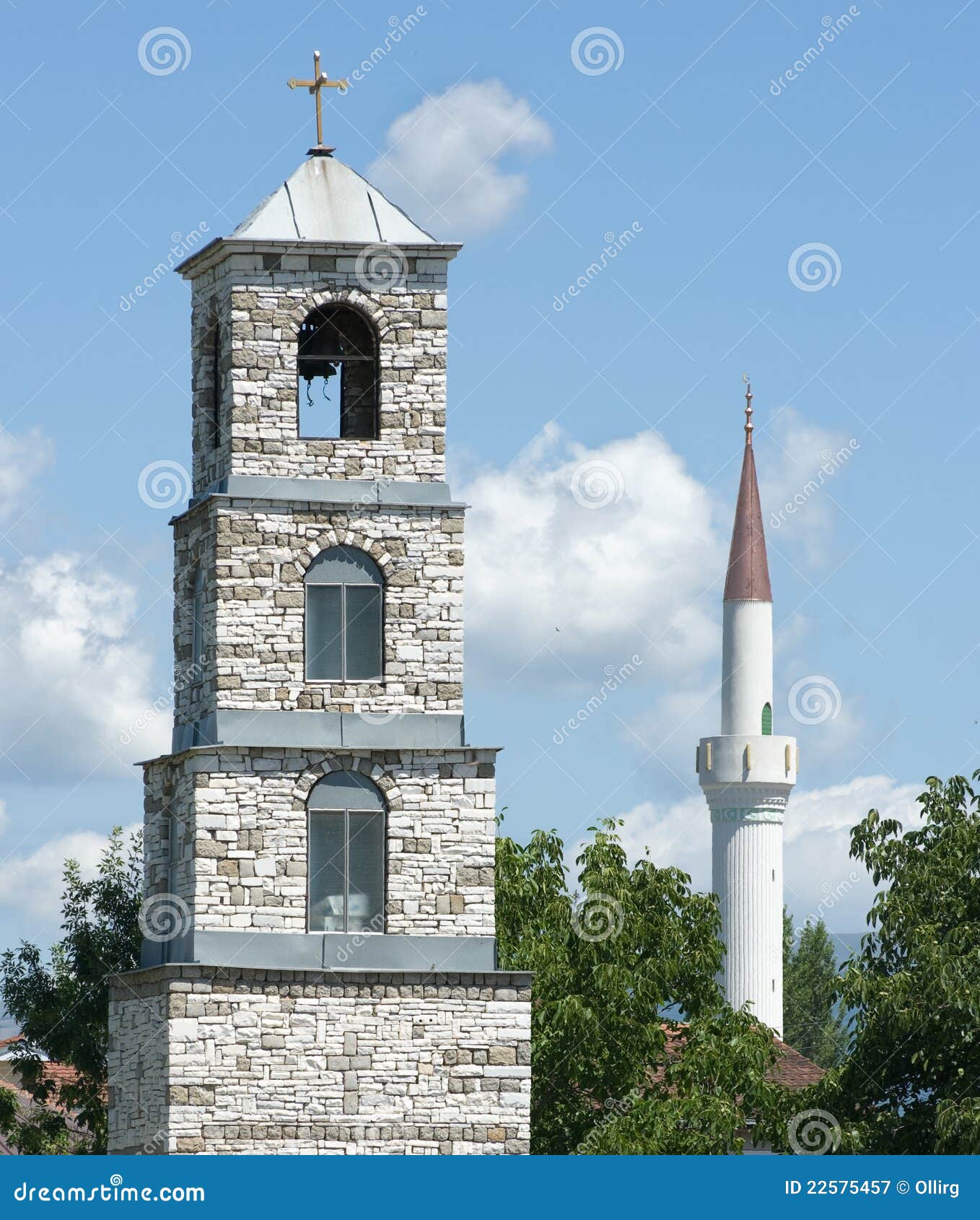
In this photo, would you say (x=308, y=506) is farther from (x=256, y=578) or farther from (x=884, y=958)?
(x=884, y=958)

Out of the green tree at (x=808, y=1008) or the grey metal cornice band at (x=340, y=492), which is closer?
the grey metal cornice band at (x=340, y=492)

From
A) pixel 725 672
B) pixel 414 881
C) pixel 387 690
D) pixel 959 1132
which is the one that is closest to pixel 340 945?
pixel 414 881

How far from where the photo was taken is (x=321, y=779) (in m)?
32.0

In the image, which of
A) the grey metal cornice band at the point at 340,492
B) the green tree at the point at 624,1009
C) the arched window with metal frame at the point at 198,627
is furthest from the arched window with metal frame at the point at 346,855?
the green tree at the point at 624,1009

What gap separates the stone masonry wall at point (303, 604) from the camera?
32125mm

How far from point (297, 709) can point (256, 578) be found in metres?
1.81

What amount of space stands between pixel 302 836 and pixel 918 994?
354 inches

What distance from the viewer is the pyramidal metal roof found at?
33.0 metres

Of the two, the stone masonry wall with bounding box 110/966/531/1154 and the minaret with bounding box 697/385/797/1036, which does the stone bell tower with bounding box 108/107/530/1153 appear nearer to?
the stone masonry wall with bounding box 110/966/531/1154

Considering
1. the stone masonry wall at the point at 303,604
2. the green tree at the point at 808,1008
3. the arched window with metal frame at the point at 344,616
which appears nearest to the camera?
the stone masonry wall at the point at 303,604

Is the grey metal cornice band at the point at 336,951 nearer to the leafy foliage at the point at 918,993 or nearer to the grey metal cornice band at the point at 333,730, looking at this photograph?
the grey metal cornice band at the point at 333,730

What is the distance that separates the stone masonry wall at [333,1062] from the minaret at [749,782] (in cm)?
4285

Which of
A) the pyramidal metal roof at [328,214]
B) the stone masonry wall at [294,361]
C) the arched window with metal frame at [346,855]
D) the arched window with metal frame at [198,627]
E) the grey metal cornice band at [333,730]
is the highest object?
the pyramidal metal roof at [328,214]

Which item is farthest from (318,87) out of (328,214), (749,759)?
(749,759)
